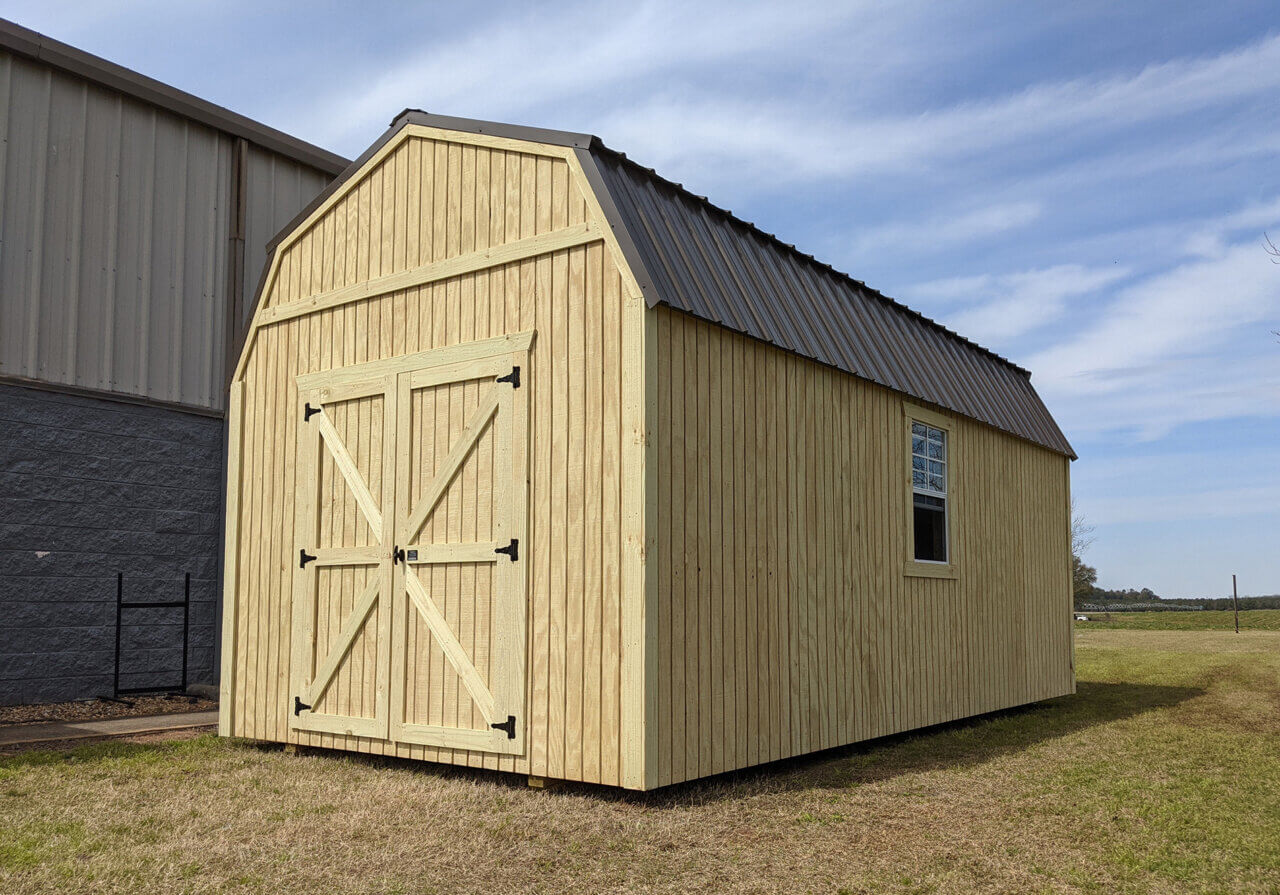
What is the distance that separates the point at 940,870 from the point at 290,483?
17.6 feet

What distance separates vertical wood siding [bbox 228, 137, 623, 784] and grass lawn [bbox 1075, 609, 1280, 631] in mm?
30719

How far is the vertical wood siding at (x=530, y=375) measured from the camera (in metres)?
6.07

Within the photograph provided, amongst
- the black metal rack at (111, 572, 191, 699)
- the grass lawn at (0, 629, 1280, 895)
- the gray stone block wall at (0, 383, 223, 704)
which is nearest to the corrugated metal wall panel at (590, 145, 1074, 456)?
the grass lawn at (0, 629, 1280, 895)

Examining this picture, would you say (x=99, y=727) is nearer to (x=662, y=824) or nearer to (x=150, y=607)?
(x=150, y=607)

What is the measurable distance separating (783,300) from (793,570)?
6.18 feet

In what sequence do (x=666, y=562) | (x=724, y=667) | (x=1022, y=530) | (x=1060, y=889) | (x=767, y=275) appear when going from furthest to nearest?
(x=1022, y=530)
(x=767, y=275)
(x=724, y=667)
(x=666, y=562)
(x=1060, y=889)

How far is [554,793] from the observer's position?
614 cm

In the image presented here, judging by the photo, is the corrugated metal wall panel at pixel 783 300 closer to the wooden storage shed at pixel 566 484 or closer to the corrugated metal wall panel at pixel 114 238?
the wooden storage shed at pixel 566 484

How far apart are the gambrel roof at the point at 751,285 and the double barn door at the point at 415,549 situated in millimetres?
1058

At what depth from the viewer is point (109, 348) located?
11.2 metres

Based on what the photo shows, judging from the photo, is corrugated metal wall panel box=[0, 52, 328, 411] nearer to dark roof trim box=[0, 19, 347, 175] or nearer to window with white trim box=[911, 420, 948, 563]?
dark roof trim box=[0, 19, 347, 175]

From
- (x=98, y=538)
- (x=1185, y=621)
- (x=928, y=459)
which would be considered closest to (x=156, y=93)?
(x=98, y=538)

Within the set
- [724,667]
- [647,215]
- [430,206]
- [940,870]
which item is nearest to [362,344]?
[430,206]

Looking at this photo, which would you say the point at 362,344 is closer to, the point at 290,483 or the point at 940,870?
the point at 290,483
